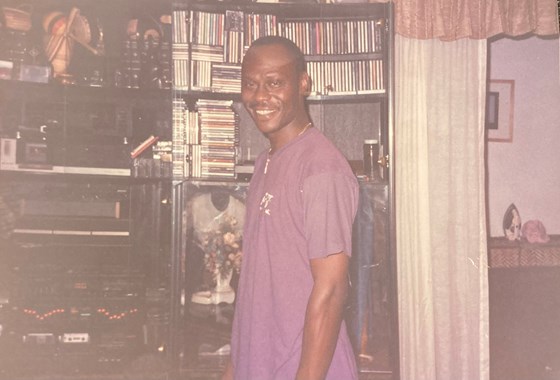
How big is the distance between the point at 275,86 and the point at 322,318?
1.86ft

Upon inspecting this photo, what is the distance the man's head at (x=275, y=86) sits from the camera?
133 centimetres

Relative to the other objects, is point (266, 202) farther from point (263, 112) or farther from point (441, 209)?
point (441, 209)

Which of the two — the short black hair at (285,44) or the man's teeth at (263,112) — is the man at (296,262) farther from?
the short black hair at (285,44)

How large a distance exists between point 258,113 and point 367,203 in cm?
141

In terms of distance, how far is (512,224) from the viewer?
3568mm

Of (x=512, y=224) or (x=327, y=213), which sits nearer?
(x=327, y=213)

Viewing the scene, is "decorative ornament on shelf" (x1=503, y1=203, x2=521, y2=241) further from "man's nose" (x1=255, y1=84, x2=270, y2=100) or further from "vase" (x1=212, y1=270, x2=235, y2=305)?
"man's nose" (x1=255, y1=84, x2=270, y2=100)

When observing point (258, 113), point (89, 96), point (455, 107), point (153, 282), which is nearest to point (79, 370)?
point (153, 282)

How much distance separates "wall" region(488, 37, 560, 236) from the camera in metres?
3.73

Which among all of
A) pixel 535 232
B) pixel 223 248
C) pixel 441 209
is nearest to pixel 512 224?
pixel 535 232

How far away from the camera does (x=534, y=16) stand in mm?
2842

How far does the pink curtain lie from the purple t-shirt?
1834mm

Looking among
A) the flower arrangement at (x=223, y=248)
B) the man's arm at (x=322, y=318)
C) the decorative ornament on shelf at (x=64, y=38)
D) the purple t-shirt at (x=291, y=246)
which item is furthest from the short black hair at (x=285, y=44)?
the decorative ornament on shelf at (x=64, y=38)

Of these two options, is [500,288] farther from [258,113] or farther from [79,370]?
[258,113]
